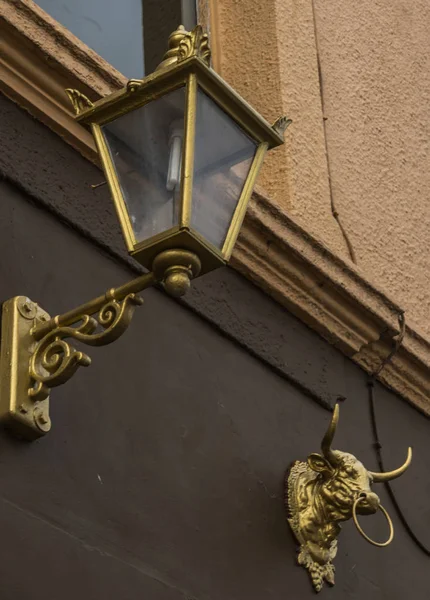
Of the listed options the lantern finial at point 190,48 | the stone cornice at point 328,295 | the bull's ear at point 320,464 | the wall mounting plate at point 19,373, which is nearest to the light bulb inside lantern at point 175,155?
the lantern finial at point 190,48

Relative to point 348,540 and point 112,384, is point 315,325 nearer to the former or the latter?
point 348,540

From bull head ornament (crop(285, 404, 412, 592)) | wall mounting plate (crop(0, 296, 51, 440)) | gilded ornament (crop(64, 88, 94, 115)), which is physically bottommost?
wall mounting plate (crop(0, 296, 51, 440))

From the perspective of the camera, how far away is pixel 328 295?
4.47 metres

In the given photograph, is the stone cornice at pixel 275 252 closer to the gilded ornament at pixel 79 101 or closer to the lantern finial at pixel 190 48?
the gilded ornament at pixel 79 101

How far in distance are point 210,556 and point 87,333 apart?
73 cm

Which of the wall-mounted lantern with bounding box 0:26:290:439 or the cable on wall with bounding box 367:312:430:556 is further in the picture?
the cable on wall with bounding box 367:312:430:556

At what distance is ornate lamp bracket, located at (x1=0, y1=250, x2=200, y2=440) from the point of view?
3162 mm

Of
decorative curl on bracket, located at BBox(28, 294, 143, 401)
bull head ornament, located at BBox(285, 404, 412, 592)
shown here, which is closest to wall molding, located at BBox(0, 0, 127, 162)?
decorative curl on bracket, located at BBox(28, 294, 143, 401)

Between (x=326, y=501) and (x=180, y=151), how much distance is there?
1.20m

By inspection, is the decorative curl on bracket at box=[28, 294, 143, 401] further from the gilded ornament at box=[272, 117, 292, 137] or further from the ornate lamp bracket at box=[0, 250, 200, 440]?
the gilded ornament at box=[272, 117, 292, 137]

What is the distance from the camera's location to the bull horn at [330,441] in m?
3.96

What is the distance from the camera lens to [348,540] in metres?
4.24

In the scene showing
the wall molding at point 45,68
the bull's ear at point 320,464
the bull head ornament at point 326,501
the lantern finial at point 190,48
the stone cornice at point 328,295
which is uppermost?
the stone cornice at point 328,295

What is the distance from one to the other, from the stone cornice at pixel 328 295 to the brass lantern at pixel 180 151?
872 mm
